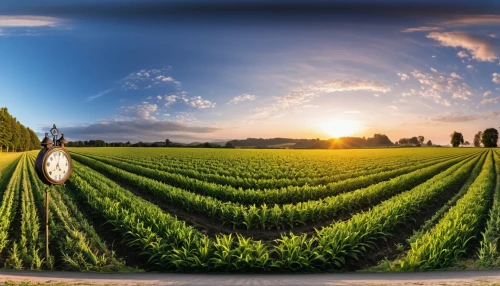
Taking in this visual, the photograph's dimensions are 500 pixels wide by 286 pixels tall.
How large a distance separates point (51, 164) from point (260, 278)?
3.10 m

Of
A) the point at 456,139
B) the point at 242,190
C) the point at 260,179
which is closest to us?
the point at 242,190

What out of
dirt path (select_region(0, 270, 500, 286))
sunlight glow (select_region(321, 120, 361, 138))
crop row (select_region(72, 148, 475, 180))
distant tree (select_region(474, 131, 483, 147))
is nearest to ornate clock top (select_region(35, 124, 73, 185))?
crop row (select_region(72, 148, 475, 180))

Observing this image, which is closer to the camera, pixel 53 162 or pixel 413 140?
pixel 53 162

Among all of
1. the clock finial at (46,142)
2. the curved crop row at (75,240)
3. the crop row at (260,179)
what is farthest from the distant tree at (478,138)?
the clock finial at (46,142)

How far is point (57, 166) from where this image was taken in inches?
215

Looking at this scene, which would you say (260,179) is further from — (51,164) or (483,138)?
(483,138)

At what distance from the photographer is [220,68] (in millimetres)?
6008

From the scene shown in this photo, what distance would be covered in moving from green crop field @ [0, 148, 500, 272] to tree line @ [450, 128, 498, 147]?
15 cm

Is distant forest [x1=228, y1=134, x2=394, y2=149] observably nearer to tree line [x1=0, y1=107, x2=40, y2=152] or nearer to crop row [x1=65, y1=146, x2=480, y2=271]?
crop row [x1=65, y1=146, x2=480, y2=271]

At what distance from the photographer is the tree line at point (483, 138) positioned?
6348 millimetres

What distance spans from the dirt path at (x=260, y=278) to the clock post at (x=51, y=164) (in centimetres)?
49

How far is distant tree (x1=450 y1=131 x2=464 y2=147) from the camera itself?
20.7 ft

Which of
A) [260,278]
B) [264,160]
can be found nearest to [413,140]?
[264,160]

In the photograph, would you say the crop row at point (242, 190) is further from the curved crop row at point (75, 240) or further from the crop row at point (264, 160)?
the curved crop row at point (75, 240)
